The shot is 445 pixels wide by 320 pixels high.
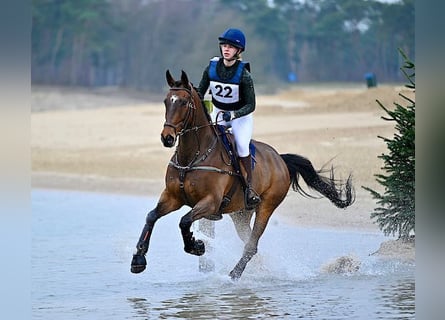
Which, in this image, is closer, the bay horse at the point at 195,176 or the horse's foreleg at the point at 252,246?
the bay horse at the point at 195,176

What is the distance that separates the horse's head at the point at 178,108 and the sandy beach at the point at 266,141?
549cm

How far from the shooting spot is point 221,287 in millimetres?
7855

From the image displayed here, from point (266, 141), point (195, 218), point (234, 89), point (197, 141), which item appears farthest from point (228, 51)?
point (266, 141)

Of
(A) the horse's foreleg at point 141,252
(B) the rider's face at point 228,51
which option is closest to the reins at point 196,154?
(A) the horse's foreleg at point 141,252

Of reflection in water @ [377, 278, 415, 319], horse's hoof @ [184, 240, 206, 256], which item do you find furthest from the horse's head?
reflection in water @ [377, 278, 415, 319]

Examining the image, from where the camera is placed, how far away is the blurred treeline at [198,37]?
44938mm

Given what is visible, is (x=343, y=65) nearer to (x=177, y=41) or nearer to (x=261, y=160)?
(x=177, y=41)

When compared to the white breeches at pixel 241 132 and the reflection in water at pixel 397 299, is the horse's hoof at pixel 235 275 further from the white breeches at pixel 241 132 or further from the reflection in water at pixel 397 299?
the reflection in water at pixel 397 299

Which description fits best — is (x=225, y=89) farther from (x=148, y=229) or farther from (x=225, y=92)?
(x=148, y=229)

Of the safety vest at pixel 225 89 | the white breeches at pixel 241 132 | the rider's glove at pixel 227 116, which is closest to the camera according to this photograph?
the safety vest at pixel 225 89

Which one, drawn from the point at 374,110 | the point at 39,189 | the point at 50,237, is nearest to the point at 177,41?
the point at 374,110

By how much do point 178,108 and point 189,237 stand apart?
0.91m

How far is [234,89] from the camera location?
7.70 metres

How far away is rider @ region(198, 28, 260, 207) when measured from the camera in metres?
7.57
